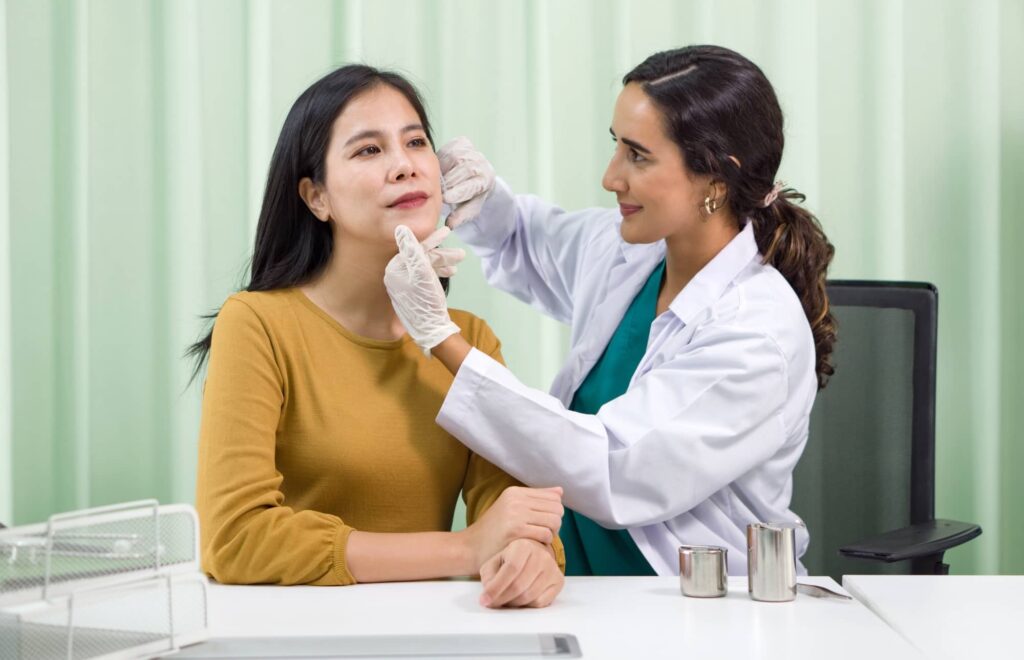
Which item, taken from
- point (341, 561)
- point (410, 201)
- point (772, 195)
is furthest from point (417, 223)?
point (772, 195)

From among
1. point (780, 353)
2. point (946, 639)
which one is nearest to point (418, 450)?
point (780, 353)

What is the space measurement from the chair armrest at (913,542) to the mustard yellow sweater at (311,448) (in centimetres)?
48

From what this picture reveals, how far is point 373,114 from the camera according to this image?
1485mm

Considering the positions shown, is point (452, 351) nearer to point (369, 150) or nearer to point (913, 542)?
point (369, 150)

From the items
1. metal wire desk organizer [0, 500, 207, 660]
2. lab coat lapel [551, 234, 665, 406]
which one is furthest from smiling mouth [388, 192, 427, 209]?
metal wire desk organizer [0, 500, 207, 660]

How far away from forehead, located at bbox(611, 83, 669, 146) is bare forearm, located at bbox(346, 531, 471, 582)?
701 mm

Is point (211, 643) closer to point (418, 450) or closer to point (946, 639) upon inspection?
point (418, 450)

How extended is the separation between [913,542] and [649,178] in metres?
0.67

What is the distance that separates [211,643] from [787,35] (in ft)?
6.55

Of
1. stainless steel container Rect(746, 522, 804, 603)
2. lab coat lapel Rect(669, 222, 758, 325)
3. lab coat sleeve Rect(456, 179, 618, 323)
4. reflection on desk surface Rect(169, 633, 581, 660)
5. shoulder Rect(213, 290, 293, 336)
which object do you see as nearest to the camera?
reflection on desk surface Rect(169, 633, 581, 660)

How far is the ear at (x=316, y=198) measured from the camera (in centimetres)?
151

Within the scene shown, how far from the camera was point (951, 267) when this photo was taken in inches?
99.0

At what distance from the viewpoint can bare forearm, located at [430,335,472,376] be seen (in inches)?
57.3

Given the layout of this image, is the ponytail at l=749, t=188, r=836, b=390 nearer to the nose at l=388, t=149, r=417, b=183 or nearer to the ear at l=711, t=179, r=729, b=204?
the ear at l=711, t=179, r=729, b=204
